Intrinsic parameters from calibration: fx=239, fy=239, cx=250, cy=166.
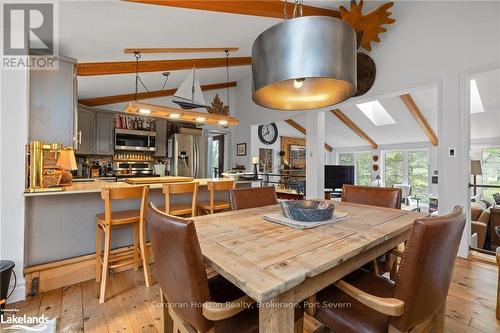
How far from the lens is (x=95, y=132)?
471 centimetres

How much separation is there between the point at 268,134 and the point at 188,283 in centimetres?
721

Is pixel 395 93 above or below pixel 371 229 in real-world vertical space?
above

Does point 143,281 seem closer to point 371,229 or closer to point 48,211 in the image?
point 48,211

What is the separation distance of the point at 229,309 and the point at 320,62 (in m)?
1.04

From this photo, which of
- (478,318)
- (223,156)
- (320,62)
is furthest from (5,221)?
(223,156)

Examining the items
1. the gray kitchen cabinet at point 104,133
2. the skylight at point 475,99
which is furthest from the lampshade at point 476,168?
the gray kitchen cabinet at point 104,133

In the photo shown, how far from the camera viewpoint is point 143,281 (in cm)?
222

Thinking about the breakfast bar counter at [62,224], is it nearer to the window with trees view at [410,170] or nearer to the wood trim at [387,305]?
the wood trim at [387,305]

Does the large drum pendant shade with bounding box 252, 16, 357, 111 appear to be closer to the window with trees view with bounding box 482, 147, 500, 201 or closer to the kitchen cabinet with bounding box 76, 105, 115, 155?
the kitchen cabinet with bounding box 76, 105, 115, 155

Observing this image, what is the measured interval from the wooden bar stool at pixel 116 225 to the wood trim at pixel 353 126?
561 cm

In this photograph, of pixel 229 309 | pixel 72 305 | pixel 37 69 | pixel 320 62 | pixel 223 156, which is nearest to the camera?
pixel 229 309

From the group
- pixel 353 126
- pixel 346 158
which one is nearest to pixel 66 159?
pixel 353 126

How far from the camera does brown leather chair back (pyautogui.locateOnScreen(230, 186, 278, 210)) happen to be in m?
1.91

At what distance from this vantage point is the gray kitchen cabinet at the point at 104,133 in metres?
4.74
